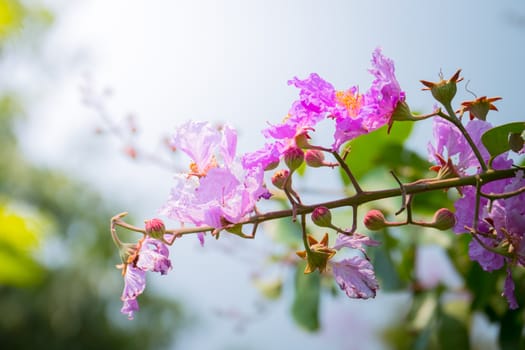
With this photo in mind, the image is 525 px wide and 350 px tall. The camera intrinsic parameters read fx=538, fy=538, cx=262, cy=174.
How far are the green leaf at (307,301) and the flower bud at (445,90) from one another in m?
0.37

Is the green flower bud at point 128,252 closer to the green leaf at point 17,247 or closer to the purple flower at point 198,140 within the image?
the purple flower at point 198,140

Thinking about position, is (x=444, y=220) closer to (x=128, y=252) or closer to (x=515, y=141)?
(x=515, y=141)

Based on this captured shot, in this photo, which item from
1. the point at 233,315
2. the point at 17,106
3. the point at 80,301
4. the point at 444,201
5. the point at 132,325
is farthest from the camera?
the point at 132,325

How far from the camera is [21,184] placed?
5594 millimetres

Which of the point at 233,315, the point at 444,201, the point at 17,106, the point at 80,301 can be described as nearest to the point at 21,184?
the point at 17,106

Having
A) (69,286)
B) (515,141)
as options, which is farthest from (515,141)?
(69,286)

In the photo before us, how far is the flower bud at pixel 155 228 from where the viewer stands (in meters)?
0.24

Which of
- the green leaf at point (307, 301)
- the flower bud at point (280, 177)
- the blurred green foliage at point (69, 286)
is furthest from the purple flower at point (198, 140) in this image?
the blurred green foliage at point (69, 286)

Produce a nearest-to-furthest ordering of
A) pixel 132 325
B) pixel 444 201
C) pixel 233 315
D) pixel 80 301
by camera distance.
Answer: pixel 444 201
pixel 233 315
pixel 80 301
pixel 132 325

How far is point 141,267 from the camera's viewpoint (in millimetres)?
242

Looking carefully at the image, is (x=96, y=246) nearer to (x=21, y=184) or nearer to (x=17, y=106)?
(x=21, y=184)

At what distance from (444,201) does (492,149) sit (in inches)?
11.5

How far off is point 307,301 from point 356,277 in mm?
369

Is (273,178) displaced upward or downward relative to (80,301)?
downward
